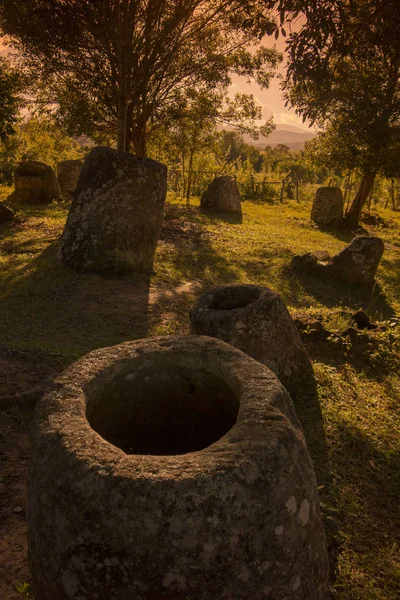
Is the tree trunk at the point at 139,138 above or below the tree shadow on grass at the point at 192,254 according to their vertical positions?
above

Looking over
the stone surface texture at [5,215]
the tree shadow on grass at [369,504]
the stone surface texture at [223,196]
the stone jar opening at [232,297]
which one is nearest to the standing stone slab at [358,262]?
the stone jar opening at [232,297]

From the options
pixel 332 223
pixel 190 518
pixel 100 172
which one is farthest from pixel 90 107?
pixel 190 518

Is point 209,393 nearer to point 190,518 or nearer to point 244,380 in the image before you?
point 244,380

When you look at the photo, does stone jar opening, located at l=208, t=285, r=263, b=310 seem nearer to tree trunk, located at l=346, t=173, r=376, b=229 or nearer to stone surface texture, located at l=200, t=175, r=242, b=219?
stone surface texture, located at l=200, t=175, r=242, b=219

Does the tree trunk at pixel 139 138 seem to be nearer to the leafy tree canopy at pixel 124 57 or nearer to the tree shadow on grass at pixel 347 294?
the leafy tree canopy at pixel 124 57

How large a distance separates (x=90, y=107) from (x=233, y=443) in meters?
17.2

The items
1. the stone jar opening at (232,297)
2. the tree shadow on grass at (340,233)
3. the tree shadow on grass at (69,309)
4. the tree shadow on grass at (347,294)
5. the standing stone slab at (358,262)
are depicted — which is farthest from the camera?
the tree shadow on grass at (340,233)

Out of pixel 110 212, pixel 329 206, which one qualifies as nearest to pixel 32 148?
pixel 329 206

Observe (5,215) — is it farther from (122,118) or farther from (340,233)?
(340,233)

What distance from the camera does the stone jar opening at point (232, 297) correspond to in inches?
255

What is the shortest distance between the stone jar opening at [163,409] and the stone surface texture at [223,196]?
1811 cm

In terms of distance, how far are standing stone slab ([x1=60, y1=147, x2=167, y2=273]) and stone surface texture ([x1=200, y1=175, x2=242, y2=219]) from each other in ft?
34.5

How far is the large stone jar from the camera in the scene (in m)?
2.00

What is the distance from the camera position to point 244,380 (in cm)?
289
